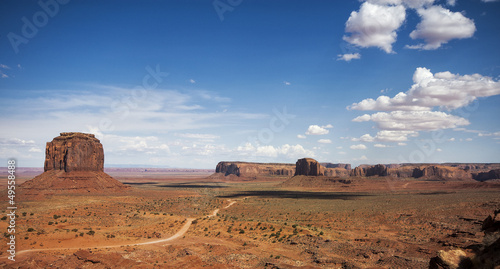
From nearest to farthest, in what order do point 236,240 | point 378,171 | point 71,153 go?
1. point 236,240
2. point 71,153
3. point 378,171

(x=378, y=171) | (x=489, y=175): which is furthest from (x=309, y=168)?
(x=489, y=175)

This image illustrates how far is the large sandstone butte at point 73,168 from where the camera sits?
76.8 metres

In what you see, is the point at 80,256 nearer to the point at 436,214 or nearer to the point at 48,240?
the point at 48,240

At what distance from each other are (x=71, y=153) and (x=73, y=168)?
4484mm

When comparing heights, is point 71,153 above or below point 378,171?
above

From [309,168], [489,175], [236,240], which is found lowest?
[236,240]

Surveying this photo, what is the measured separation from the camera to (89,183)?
268 ft

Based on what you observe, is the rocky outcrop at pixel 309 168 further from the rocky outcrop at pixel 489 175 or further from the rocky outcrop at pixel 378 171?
the rocky outcrop at pixel 489 175

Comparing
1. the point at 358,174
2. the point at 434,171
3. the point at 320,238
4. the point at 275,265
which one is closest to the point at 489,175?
the point at 434,171

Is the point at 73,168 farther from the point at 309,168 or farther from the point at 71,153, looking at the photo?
the point at 309,168

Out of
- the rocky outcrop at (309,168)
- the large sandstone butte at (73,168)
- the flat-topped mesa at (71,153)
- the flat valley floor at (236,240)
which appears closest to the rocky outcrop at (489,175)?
the rocky outcrop at (309,168)

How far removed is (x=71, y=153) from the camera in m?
83.1

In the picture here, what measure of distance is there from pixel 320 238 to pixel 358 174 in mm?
171440

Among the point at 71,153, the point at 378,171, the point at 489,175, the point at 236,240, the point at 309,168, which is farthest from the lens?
the point at 378,171
